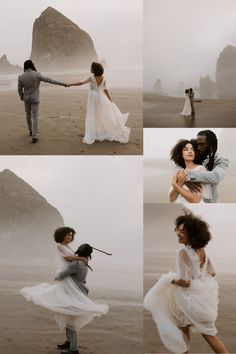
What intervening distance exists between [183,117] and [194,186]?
2.02ft

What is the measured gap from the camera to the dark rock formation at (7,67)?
198 inches

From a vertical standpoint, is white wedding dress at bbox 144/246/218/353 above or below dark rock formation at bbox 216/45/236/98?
below

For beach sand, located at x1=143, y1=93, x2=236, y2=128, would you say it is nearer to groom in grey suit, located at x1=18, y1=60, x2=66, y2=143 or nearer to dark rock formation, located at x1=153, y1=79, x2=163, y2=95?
dark rock formation, located at x1=153, y1=79, x2=163, y2=95

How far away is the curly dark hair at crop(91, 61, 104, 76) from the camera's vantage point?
16.5 feet

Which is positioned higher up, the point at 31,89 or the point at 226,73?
the point at 226,73

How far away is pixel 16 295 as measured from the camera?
499 centimetres

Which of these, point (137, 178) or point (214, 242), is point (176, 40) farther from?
point (214, 242)

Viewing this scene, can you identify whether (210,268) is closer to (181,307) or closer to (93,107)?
(181,307)

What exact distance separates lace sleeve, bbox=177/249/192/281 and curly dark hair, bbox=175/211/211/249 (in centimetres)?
13

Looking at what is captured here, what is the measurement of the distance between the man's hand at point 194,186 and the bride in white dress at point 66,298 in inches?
40.0

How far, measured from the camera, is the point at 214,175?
486 cm

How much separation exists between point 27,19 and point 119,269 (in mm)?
2258

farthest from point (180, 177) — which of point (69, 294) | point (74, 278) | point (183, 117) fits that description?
point (69, 294)

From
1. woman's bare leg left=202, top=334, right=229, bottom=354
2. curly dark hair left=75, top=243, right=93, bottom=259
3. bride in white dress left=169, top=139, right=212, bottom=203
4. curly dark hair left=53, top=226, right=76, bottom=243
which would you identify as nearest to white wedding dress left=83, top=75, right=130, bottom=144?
bride in white dress left=169, top=139, right=212, bottom=203
